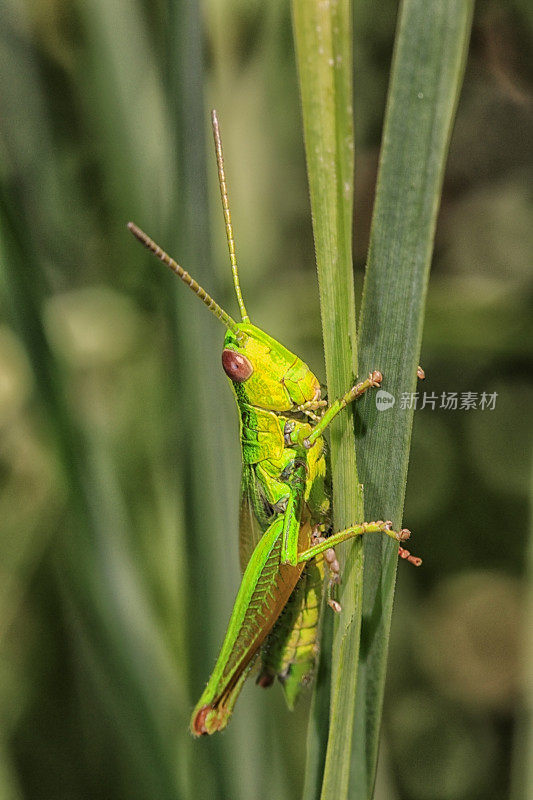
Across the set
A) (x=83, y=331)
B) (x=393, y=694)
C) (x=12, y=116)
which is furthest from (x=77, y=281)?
(x=393, y=694)

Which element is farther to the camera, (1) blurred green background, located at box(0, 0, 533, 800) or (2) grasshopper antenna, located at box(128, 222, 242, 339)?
(1) blurred green background, located at box(0, 0, 533, 800)

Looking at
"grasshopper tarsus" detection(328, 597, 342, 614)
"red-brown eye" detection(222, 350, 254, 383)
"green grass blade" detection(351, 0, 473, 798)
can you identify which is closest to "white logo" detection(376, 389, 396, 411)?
"green grass blade" detection(351, 0, 473, 798)

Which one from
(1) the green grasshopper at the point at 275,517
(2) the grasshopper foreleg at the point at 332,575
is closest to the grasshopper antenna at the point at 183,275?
(1) the green grasshopper at the point at 275,517

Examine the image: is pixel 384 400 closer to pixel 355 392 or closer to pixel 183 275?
pixel 355 392

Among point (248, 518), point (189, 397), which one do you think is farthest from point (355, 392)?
point (248, 518)

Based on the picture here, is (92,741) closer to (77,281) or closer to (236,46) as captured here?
(77,281)

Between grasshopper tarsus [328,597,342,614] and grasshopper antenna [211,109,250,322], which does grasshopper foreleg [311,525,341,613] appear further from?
grasshopper antenna [211,109,250,322]

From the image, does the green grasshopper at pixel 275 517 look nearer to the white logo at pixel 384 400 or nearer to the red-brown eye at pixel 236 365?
the red-brown eye at pixel 236 365
